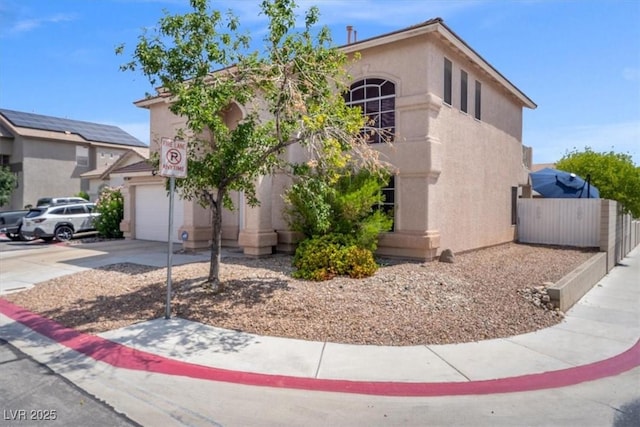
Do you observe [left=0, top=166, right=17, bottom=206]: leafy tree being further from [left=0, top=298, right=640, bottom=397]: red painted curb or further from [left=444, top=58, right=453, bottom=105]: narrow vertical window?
[left=444, top=58, right=453, bottom=105]: narrow vertical window

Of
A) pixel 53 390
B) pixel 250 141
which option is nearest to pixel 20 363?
pixel 53 390

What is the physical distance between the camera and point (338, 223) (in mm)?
10617

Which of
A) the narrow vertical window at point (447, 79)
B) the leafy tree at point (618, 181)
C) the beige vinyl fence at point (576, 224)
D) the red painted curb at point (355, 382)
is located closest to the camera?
the red painted curb at point (355, 382)

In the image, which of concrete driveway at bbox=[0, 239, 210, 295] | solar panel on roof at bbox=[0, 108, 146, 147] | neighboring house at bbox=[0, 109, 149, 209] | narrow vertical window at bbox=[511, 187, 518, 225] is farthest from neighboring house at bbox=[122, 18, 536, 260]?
solar panel on roof at bbox=[0, 108, 146, 147]

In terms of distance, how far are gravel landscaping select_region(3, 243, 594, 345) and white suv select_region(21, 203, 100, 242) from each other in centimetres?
→ 1015

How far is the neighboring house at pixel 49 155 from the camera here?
105 ft

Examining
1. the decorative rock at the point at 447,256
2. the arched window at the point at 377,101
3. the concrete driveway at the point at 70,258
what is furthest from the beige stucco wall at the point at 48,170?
the decorative rock at the point at 447,256

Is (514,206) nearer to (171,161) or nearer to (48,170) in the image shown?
(171,161)

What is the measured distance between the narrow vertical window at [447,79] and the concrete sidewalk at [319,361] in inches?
293

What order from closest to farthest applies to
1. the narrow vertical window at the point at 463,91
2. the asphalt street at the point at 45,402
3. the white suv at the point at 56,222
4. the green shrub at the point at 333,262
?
the asphalt street at the point at 45,402, the green shrub at the point at 333,262, the narrow vertical window at the point at 463,91, the white suv at the point at 56,222

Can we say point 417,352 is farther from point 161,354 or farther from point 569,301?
point 569,301

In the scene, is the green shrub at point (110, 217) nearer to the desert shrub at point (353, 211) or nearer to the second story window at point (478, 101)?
the desert shrub at point (353, 211)

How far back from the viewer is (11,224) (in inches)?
841

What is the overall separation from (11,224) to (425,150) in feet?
67.9
